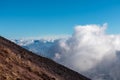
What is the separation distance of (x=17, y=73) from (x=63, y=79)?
357 inches

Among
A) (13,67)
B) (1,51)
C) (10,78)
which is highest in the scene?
(1,51)

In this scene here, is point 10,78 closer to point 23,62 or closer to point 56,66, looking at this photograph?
point 23,62

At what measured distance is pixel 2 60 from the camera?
96.7 ft

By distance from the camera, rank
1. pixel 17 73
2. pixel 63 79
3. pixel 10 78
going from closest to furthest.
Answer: pixel 10 78, pixel 17 73, pixel 63 79

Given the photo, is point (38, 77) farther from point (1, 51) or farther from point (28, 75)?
point (1, 51)

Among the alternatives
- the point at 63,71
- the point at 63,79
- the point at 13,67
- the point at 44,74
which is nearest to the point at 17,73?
the point at 13,67

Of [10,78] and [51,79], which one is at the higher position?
[51,79]

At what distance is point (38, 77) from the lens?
30.4 metres

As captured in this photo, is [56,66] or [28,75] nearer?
[28,75]

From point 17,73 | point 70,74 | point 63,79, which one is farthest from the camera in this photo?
point 70,74

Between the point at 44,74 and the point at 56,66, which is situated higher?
the point at 56,66

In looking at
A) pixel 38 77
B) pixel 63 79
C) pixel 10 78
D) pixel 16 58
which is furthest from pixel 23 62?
pixel 10 78

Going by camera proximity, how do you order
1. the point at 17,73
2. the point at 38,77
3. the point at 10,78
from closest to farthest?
the point at 10,78 → the point at 17,73 → the point at 38,77

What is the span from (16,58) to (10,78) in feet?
24.7
